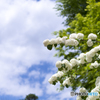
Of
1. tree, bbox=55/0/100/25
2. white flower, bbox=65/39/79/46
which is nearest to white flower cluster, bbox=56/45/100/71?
white flower, bbox=65/39/79/46

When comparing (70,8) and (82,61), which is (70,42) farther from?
(70,8)

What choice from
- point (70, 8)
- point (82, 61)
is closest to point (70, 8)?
point (70, 8)

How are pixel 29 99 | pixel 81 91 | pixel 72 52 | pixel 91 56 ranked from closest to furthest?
1. pixel 91 56
2. pixel 81 91
3. pixel 72 52
4. pixel 29 99

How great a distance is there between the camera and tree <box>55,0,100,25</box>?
13270 millimetres

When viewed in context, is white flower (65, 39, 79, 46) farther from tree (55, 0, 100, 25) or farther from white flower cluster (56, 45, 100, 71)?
tree (55, 0, 100, 25)

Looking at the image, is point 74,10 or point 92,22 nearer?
point 92,22

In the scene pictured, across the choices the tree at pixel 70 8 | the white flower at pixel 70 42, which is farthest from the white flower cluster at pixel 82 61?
the tree at pixel 70 8

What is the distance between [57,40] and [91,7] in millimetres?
7007

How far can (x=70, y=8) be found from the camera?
44.7 feet

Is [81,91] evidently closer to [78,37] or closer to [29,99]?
[78,37]

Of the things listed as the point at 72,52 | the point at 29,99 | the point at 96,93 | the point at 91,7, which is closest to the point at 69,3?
the point at 91,7

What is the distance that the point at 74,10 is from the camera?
43.5 feet

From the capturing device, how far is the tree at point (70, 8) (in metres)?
13.3

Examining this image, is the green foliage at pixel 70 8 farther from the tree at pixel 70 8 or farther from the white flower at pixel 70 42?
the white flower at pixel 70 42
